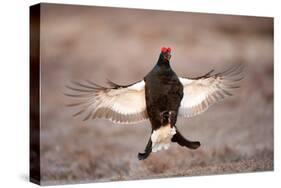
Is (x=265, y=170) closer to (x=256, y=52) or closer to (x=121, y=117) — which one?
(x=256, y=52)

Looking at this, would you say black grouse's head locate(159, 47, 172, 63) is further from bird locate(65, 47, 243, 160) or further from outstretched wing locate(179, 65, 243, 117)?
outstretched wing locate(179, 65, 243, 117)

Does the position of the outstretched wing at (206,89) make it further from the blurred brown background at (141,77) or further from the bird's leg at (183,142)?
the bird's leg at (183,142)

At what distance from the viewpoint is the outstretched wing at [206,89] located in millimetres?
7855

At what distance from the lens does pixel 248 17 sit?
827cm

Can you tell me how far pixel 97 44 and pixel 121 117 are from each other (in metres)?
0.80

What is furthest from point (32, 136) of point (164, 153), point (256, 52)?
point (256, 52)

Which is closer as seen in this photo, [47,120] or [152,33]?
[47,120]

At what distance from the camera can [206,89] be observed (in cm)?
798

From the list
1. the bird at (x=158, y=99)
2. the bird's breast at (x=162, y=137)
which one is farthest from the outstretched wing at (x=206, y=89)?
the bird's breast at (x=162, y=137)

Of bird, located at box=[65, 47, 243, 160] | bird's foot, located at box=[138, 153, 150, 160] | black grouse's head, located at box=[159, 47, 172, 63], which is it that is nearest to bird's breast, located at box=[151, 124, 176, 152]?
bird, located at box=[65, 47, 243, 160]

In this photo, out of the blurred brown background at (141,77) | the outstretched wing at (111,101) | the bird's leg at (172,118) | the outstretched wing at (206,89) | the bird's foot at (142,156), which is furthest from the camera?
the outstretched wing at (206,89)

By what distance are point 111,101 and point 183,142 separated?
0.98 meters

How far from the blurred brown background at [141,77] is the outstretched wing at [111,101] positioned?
0.24 ft

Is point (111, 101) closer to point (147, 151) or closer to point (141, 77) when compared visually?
point (141, 77)
